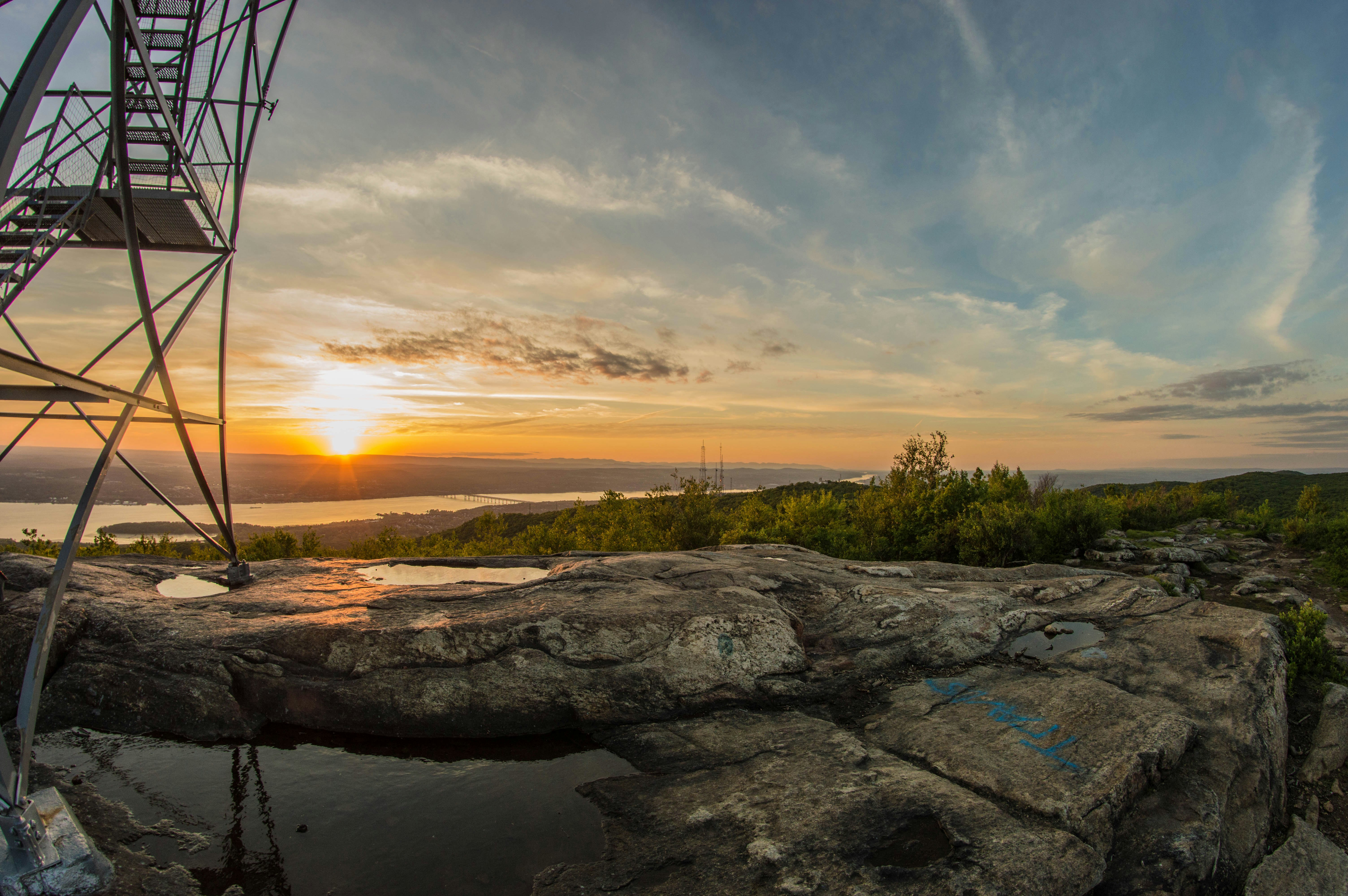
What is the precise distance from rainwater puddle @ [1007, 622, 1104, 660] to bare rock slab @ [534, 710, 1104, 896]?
14.4 feet

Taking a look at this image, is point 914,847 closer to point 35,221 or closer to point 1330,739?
point 1330,739

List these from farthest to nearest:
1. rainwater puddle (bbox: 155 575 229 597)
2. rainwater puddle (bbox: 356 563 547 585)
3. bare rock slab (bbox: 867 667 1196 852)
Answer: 1. rainwater puddle (bbox: 356 563 547 585)
2. rainwater puddle (bbox: 155 575 229 597)
3. bare rock slab (bbox: 867 667 1196 852)

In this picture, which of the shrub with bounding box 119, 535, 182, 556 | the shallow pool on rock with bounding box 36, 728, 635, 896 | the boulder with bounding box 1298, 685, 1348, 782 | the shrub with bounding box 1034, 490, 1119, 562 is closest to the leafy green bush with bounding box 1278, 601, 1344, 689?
the boulder with bounding box 1298, 685, 1348, 782

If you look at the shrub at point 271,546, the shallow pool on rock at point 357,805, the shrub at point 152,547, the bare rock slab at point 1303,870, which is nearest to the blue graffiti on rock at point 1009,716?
the bare rock slab at point 1303,870

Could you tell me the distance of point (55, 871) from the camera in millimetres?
4672

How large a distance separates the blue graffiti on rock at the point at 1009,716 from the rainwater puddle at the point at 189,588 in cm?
1272

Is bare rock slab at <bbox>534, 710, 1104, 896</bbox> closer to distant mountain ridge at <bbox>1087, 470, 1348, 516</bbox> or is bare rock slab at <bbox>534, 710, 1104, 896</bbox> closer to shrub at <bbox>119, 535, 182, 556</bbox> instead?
shrub at <bbox>119, 535, 182, 556</bbox>

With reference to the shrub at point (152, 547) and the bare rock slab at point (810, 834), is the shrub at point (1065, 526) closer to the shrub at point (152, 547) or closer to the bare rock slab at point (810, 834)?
the bare rock slab at point (810, 834)

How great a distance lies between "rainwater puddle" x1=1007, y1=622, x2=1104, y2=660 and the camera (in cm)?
915

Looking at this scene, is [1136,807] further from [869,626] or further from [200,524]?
[200,524]

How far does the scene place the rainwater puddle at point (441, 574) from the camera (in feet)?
39.1

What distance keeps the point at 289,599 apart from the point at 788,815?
9.49m

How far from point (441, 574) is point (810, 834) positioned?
10.2 m

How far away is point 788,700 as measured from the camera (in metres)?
8.10
